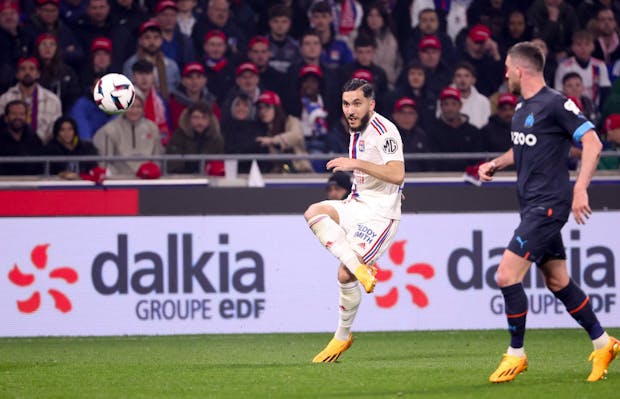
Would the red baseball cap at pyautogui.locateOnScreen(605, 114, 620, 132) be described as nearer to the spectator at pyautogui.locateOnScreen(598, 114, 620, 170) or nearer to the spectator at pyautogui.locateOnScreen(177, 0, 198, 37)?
the spectator at pyautogui.locateOnScreen(598, 114, 620, 170)

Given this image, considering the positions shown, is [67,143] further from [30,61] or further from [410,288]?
[410,288]

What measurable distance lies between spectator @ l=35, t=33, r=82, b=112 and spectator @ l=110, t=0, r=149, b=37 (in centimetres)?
122

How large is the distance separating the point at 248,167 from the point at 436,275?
323 centimetres

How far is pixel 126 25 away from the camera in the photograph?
17406 millimetres

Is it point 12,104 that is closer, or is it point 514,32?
point 12,104

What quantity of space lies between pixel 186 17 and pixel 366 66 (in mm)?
2795

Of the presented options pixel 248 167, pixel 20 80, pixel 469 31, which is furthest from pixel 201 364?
pixel 469 31

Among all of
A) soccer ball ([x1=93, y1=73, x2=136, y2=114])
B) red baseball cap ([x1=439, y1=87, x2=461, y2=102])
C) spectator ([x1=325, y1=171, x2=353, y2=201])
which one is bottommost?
spectator ([x1=325, y1=171, x2=353, y2=201])

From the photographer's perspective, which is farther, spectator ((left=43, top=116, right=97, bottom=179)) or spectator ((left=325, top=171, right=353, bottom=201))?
spectator ((left=43, top=116, right=97, bottom=179))

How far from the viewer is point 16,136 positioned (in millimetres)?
15711

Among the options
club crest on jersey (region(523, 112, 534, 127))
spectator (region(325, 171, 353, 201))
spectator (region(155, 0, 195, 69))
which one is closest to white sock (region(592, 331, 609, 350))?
club crest on jersey (region(523, 112, 534, 127))

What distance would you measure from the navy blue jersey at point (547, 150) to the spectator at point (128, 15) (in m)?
10.1

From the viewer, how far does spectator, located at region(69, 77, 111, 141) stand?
16281 millimetres

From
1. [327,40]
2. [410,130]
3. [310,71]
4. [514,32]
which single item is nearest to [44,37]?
[310,71]
